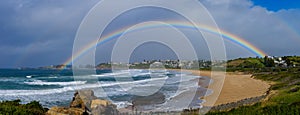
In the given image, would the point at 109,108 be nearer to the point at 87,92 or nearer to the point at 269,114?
the point at 87,92

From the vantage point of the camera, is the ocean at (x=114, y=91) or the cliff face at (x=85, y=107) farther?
the ocean at (x=114, y=91)

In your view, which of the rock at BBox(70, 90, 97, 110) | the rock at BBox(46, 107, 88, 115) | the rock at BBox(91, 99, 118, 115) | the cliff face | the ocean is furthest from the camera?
the ocean

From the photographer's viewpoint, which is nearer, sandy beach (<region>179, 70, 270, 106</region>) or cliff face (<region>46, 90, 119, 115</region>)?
→ cliff face (<region>46, 90, 119, 115</region>)

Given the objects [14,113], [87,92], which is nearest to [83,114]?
[14,113]

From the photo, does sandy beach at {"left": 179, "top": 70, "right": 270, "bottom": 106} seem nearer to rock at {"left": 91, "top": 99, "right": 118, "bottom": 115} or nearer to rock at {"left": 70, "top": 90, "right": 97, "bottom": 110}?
rock at {"left": 70, "top": 90, "right": 97, "bottom": 110}

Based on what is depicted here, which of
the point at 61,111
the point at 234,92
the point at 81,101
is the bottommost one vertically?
the point at 234,92

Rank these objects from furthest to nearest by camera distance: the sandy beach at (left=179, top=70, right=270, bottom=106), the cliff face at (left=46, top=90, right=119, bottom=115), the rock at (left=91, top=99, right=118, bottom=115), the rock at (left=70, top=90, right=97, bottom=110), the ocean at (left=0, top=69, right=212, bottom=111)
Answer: the sandy beach at (left=179, top=70, right=270, bottom=106) < the ocean at (left=0, top=69, right=212, bottom=111) < the rock at (left=70, top=90, right=97, bottom=110) < the rock at (left=91, top=99, right=118, bottom=115) < the cliff face at (left=46, top=90, right=119, bottom=115)

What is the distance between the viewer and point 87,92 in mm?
19312

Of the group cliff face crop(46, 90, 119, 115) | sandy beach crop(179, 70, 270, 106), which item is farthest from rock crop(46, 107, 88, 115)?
sandy beach crop(179, 70, 270, 106)

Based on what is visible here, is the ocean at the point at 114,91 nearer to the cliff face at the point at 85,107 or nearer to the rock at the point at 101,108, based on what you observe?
the cliff face at the point at 85,107

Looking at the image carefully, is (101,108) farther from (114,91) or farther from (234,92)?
(234,92)

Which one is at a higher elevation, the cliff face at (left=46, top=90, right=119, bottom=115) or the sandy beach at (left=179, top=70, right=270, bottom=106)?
the cliff face at (left=46, top=90, right=119, bottom=115)

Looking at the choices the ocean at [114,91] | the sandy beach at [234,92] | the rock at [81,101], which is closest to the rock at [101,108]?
the rock at [81,101]

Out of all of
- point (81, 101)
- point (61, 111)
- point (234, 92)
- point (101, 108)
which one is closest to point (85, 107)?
point (81, 101)
